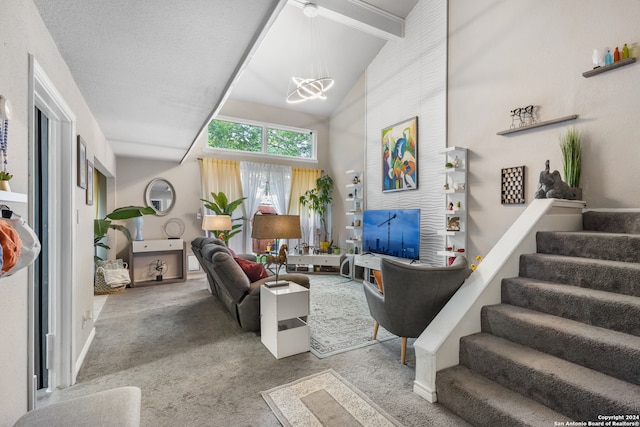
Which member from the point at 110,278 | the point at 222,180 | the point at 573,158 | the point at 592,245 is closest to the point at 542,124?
the point at 573,158

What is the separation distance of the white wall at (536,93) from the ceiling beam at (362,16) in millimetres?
987

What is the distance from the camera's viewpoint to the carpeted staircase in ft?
4.84

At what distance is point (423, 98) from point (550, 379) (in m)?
4.32

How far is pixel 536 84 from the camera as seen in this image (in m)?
3.38

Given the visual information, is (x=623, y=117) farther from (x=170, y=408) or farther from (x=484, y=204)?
(x=170, y=408)

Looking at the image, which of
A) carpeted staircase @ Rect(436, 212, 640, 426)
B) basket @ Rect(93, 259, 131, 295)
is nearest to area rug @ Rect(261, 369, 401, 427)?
carpeted staircase @ Rect(436, 212, 640, 426)

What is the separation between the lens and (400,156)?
528 cm

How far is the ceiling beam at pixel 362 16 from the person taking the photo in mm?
4141

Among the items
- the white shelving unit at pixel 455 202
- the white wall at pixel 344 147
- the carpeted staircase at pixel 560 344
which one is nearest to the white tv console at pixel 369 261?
the white shelving unit at pixel 455 202

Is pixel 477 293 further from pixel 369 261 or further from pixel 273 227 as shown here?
pixel 369 261

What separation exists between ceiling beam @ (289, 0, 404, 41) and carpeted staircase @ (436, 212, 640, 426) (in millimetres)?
3982

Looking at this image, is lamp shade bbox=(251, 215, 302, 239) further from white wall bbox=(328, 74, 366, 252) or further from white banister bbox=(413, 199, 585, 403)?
white wall bbox=(328, 74, 366, 252)

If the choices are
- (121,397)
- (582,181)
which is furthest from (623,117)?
(121,397)

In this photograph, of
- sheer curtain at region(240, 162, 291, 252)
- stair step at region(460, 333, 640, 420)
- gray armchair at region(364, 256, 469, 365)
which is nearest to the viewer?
stair step at region(460, 333, 640, 420)
